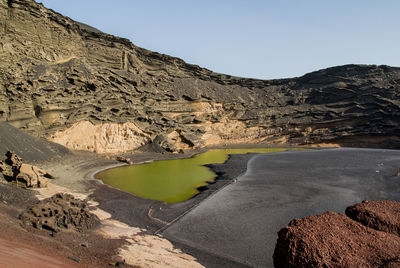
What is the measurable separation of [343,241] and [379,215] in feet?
4.12

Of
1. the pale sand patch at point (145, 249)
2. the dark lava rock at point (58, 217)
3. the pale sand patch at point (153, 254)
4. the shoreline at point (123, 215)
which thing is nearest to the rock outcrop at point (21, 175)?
the shoreline at point (123, 215)

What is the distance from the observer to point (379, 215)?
4543 millimetres

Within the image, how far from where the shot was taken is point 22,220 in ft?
26.5

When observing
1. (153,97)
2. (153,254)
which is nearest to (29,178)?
(153,254)

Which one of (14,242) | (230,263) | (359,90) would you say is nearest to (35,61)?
(14,242)

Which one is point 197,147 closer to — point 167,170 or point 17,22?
point 167,170

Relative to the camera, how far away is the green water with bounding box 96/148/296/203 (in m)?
15.2

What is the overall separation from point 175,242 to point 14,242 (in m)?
4.92

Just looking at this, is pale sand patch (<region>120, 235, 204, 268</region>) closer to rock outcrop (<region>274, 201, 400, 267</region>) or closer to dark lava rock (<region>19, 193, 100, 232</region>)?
dark lava rock (<region>19, 193, 100, 232</region>)

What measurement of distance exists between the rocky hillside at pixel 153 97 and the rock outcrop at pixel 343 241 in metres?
26.5

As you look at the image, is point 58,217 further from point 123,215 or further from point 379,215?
point 379,215

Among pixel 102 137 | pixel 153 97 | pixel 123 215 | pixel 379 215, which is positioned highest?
pixel 153 97

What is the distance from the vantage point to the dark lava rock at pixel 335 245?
358 cm

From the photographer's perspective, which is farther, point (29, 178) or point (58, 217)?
point (29, 178)
